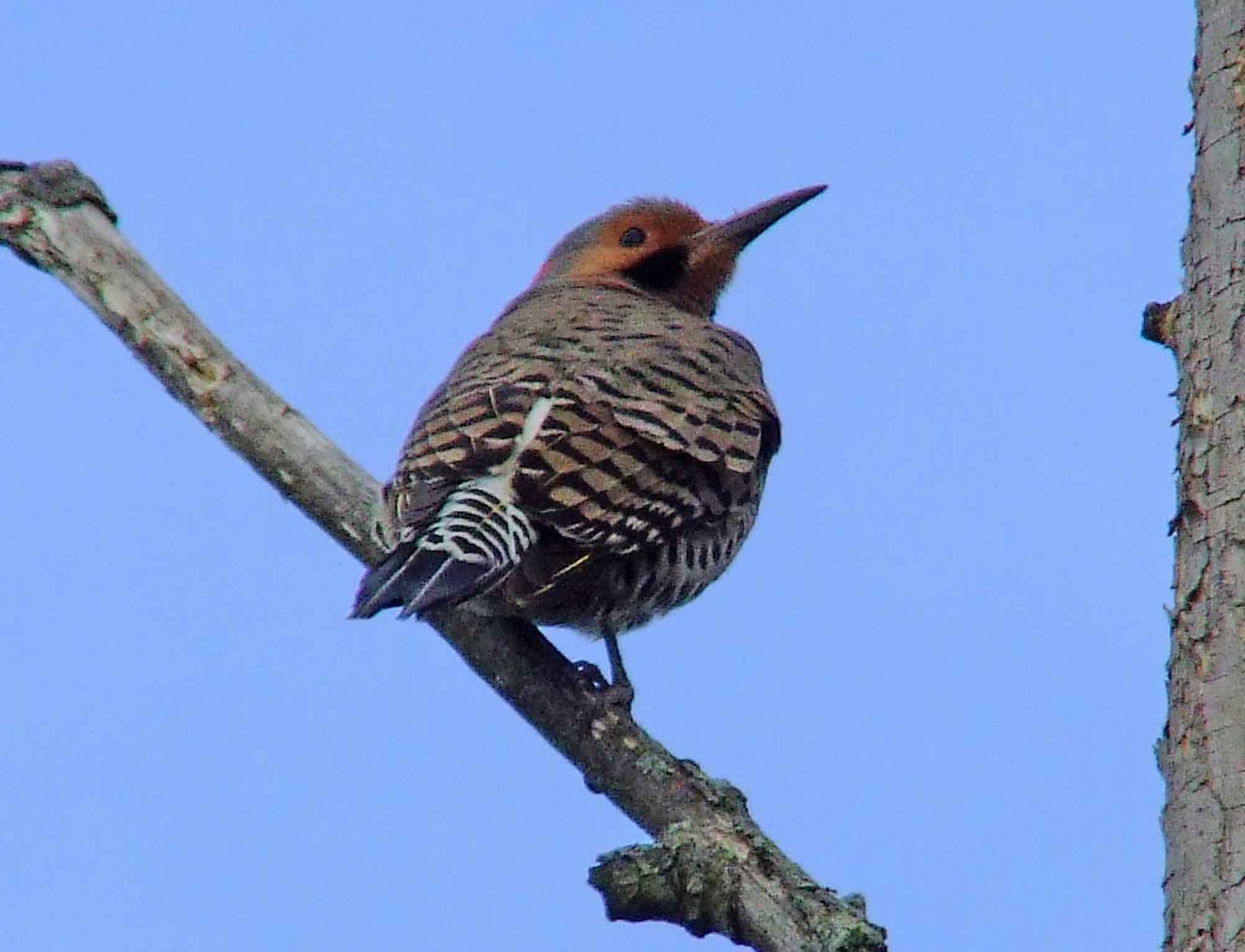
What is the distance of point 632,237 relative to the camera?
7000mm

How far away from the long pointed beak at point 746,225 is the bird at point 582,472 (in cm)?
66

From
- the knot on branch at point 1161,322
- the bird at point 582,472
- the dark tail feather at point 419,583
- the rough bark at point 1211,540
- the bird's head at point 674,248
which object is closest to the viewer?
the rough bark at point 1211,540

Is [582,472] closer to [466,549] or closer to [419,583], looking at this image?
[466,549]

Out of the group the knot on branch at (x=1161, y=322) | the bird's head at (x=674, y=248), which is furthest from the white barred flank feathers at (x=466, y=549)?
the bird's head at (x=674, y=248)

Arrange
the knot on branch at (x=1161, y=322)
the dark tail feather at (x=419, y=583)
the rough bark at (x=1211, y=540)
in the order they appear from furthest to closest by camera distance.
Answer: the dark tail feather at (x=419, y=583) < the knot on branch at (x=1161, y=322) < the rough bark at (x=1211, y=540)

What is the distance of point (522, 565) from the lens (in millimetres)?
4285

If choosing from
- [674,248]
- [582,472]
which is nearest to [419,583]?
[582,472]

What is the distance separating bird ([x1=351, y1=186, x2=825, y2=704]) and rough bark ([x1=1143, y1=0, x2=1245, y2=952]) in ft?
5.34

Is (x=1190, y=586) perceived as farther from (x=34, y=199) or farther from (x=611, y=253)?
(x=611, y=253)

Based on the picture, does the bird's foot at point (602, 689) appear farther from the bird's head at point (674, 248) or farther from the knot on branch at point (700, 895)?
the bird's head at point (674, 248)

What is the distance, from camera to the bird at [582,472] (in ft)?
13.5

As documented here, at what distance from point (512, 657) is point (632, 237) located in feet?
9.73

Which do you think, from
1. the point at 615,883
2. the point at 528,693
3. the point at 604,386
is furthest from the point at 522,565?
the point at 615,883

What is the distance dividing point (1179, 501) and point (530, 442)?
2.09 metres
